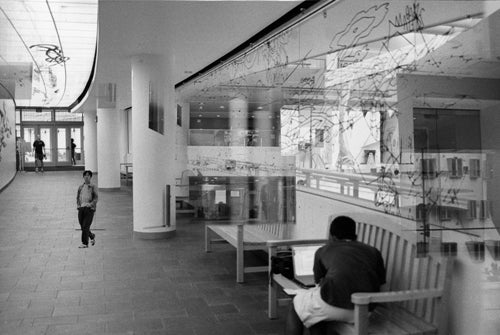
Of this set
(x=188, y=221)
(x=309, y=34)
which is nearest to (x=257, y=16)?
(x=309, y=34)

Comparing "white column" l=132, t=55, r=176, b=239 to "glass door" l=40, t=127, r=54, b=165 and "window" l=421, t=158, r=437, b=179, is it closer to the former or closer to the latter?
"window" l=421, t=158, r=437, b=179

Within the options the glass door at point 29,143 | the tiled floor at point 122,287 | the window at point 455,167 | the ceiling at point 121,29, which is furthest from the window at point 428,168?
the glass door at point 29,143

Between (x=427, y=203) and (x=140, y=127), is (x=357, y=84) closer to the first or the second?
(x=427, y=203)

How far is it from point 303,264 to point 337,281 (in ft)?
4.48

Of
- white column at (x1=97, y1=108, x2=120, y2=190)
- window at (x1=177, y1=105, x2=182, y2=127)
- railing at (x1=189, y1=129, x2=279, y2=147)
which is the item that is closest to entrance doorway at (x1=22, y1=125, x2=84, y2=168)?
white column at (x1=97, y1=108, x2=120, y2=190)

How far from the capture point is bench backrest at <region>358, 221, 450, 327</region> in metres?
3.37

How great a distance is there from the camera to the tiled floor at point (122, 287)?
180 inches

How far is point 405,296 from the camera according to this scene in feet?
10.8

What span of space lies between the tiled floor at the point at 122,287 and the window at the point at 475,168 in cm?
214

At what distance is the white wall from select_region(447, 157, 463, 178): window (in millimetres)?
18663

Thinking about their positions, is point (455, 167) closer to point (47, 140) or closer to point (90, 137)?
point (90, 137)

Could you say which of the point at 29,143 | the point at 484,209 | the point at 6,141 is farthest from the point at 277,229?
the point at 29,143

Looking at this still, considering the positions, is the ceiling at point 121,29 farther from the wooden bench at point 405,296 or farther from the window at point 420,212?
the wooden bench at point 405,296

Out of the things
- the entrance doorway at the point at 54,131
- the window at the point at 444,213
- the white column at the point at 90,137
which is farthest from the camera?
the entrance doorway at the point at 54,131
